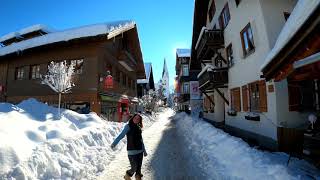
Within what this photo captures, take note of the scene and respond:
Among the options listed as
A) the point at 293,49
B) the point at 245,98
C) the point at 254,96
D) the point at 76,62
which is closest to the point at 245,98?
the point at 245,98

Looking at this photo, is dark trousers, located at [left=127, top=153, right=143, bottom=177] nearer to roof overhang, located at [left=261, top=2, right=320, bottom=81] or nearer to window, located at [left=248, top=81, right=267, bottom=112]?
roof overhang, located at [left=261, top=2, right=320, bottom=81]

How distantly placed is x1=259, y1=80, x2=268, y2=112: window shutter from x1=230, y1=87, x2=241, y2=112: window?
3.34m

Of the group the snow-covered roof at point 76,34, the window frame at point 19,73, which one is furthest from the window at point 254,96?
the window frame at point 19,73

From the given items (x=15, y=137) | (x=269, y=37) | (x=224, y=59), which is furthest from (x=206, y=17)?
(x=15, y=137)

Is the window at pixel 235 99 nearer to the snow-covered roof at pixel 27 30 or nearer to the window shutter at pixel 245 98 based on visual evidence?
the window shutter at pixel 245 98

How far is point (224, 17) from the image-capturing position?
17969 mm

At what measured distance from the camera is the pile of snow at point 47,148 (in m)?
5.87

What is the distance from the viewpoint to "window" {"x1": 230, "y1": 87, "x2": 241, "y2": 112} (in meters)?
15.4

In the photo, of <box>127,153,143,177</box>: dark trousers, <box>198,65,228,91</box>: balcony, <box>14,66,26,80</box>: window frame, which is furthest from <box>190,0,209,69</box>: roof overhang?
<box>127,153,143,177</box>: dark trousers

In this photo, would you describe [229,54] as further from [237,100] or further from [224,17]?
[237,100]

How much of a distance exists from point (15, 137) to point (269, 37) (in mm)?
9709

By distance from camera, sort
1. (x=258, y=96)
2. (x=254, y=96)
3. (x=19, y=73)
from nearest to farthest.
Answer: (x=258, y=96), (x=254, y=96), (x=19, y=73)

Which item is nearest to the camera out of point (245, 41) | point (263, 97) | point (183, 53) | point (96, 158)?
point (96, 158)

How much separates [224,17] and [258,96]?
7646 millimetres
